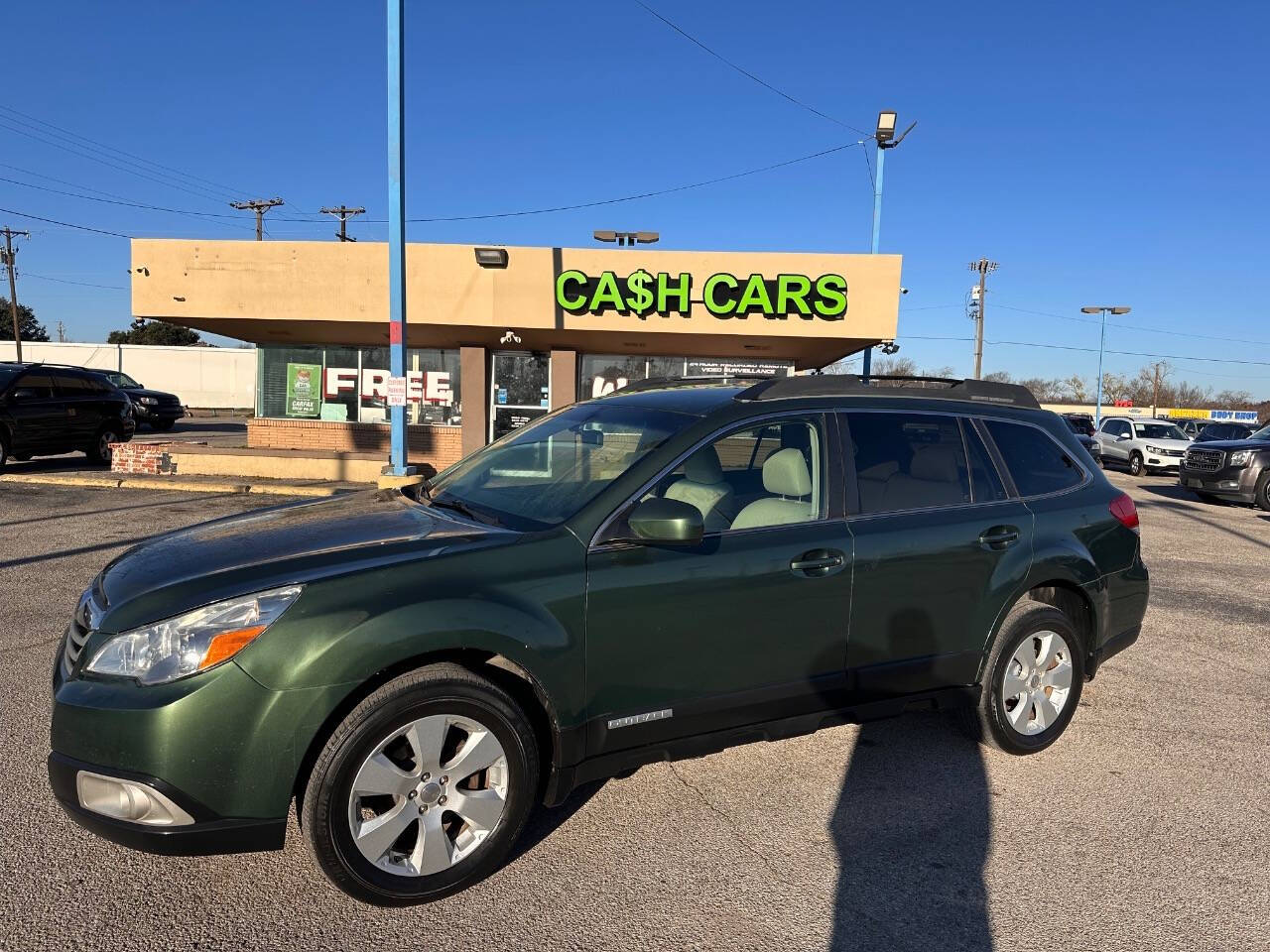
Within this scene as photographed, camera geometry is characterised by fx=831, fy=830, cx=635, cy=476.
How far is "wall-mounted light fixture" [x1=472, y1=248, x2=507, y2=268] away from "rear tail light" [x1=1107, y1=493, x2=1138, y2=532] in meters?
11.9

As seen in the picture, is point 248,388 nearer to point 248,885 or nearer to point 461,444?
point 461,444

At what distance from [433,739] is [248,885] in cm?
85

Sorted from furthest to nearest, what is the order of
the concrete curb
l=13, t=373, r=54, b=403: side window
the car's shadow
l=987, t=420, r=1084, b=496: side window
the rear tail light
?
1. l=13, t=373, r=54, b=403: side window
2. the concrete curb
3. the rear tail light
4. l=987, t=420, r=1084, b=496: side window
5. the car's shadow

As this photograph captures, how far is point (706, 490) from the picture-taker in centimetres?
358

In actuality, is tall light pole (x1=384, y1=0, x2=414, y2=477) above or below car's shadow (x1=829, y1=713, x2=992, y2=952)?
above

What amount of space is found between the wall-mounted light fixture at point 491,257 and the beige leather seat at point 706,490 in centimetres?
1202

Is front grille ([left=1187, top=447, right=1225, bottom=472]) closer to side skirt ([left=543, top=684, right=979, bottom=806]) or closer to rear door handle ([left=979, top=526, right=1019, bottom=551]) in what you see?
rear door handle ([left=979, top=526, right=1019, bottom=551])

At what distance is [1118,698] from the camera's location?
5.02 metres

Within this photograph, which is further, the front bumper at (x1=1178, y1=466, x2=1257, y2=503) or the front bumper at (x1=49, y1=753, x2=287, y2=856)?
the front bumper at (x1=1178, y1=466, x2=1257, y2=503)

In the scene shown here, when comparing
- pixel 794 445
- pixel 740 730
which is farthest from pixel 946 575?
pixel 740 730

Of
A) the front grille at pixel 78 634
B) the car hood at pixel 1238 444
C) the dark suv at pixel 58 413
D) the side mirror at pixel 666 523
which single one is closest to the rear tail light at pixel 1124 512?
the side mirror at pixel 666 523

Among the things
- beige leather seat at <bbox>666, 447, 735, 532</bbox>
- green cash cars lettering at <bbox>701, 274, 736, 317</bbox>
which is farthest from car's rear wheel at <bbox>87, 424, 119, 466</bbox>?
beige leather seat at <bbox>666, 447, 735, 532</bbox>

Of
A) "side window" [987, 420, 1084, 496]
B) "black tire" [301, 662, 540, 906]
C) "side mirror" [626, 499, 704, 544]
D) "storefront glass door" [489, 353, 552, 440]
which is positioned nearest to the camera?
"black tire" [301, 662, 540, 906]

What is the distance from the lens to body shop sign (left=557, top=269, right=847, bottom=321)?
14.9m
